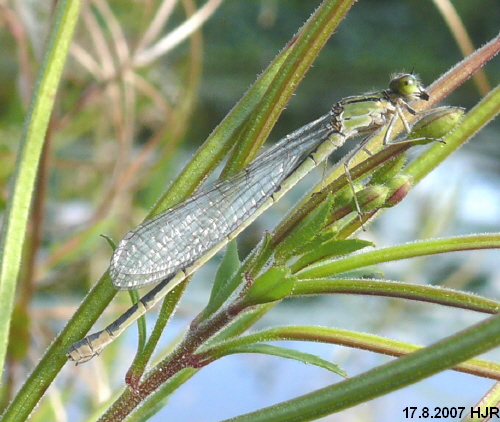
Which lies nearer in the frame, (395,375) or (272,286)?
(395,375)

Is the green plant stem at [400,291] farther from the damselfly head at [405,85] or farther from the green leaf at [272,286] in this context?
the damselfly head at [405,85]

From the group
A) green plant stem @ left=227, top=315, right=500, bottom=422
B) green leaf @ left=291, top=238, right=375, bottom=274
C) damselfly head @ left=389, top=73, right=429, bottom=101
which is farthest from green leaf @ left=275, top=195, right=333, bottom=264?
damselfly head @ left=389, top=73, right=429, bottom=101

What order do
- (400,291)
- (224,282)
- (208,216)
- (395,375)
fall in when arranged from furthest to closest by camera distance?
(208,216)
(224,282)
(400,291)
(395,375)

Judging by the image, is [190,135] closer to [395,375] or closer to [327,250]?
[327,250]

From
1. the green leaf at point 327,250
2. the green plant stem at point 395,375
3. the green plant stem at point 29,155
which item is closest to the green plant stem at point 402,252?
the green leaf at point 327,250

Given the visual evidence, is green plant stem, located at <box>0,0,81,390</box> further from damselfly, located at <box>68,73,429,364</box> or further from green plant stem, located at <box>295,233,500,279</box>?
green plant stem, located at <box>295,233,500,279</box>

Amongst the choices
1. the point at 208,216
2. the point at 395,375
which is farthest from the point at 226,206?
the point at 395,375

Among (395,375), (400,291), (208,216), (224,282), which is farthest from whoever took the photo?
(208,216)

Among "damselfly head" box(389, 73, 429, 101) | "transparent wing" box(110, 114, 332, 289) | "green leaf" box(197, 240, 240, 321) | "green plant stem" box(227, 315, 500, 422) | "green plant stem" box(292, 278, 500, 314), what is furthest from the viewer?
"damselfly head" box(389, 73, 429, 101)
